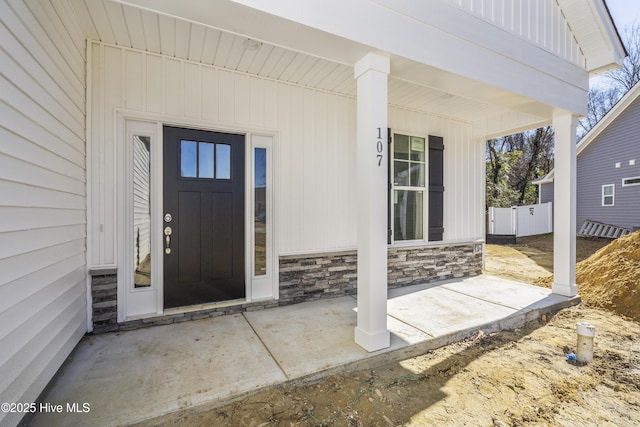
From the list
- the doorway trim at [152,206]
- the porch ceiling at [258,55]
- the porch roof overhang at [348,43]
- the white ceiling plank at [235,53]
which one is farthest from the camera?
the doorway trim at [152,206]

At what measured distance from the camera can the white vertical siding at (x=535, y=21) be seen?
2906 millimetres

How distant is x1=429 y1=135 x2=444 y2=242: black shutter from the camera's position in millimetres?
4695

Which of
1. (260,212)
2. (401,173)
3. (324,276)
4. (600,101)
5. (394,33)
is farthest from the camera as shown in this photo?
(600,101)

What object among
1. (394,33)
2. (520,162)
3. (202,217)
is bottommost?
(202,217)

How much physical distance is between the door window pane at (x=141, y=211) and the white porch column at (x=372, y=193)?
2137 millimetres

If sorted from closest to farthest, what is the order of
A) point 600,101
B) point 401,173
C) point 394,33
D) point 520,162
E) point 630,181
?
point 394,33 < point 401,173 < point 630,181 < point 600,101 < point 520,162

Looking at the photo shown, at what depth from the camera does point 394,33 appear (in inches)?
90.8

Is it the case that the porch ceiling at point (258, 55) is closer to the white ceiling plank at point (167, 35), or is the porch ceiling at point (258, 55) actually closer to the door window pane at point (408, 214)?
the white ceiling plank at point (167, 35)

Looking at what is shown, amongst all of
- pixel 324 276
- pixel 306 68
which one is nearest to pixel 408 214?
pixel 324 276

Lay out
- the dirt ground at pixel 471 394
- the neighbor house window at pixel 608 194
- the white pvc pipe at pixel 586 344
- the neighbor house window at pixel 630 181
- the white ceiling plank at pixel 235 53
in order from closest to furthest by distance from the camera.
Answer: the dirt ground at pixel 471 394 < the white pvc pipe at pixel 586 344 < the white ceiling plank at pixel 235 53 < the neighbor house window at pixel 630 181 < the neighbor house window at pixel 608 194

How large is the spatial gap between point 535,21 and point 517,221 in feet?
30.7

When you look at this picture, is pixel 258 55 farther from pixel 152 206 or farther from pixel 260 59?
pixel 152 206

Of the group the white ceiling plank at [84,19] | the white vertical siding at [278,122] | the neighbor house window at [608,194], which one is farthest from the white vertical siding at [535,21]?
the neighbor house window at [608,194]

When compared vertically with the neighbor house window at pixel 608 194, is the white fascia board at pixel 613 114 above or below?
above
